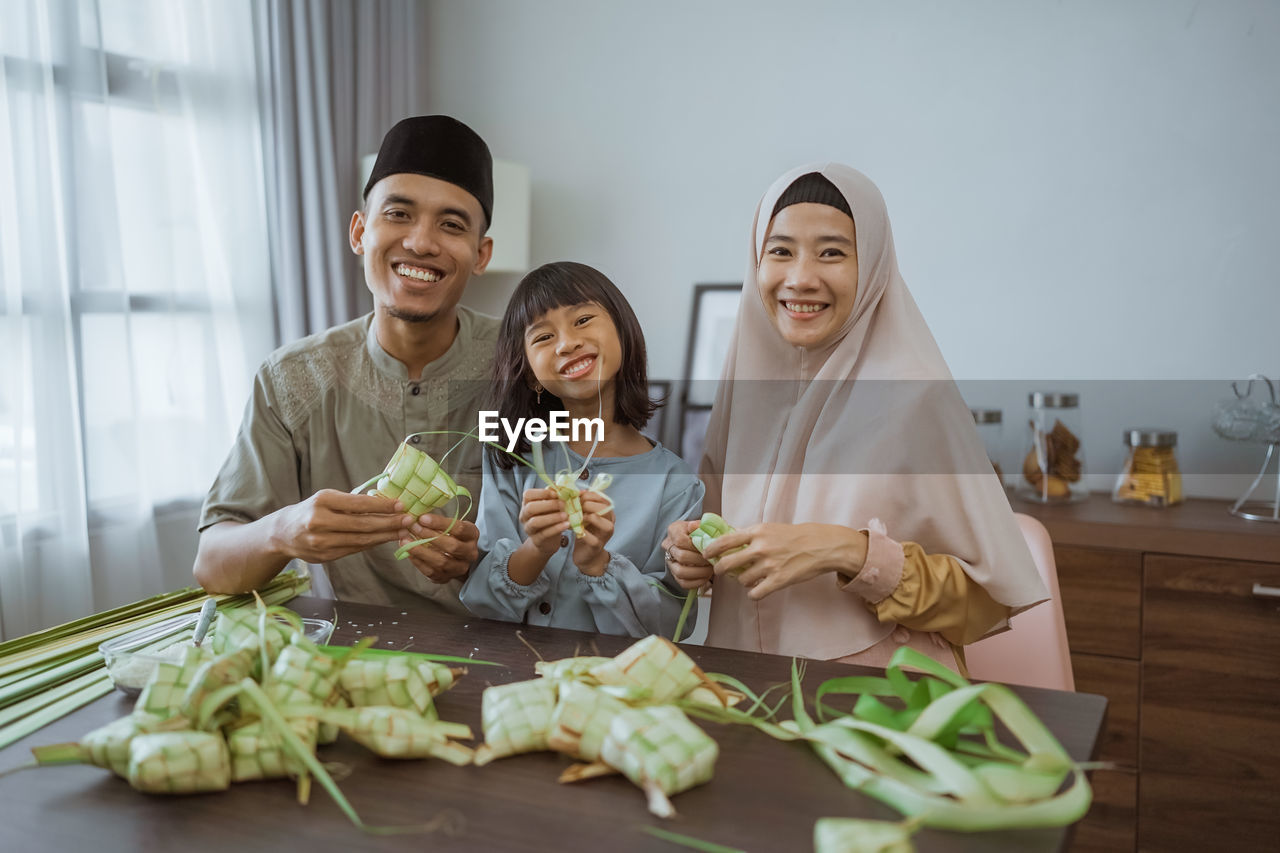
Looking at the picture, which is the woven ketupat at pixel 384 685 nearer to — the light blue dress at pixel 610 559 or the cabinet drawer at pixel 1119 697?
the light blue dress at pixel 610 559

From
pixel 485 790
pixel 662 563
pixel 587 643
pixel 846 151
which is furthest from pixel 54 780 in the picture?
pixel 846 151

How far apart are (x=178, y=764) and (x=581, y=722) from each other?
1.23 ft

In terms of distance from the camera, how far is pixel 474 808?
865 mm

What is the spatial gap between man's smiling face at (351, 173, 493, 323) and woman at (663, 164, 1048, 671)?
2.11 ft

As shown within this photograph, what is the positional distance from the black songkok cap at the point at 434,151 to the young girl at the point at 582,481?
0.39 m

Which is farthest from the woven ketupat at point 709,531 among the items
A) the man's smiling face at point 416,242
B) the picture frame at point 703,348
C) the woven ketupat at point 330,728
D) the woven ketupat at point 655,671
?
the picture frame at point 703,348

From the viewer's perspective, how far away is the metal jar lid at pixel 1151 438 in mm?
2576

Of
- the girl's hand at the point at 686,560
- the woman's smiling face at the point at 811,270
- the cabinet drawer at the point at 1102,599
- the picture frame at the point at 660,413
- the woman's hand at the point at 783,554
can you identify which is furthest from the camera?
the picture frame at the point at 660,413

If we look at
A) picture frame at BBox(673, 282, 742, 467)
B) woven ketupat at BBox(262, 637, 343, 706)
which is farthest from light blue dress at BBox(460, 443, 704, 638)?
picture frame at BBox(673, 282, 742, 467)

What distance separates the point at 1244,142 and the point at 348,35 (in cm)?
300

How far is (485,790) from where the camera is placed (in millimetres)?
899

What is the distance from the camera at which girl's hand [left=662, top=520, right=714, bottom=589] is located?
1457 millimetres

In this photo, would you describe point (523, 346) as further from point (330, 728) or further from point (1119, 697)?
point (1119, 697)

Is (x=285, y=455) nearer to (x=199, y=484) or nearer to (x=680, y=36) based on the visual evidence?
(x=199, y=484)
